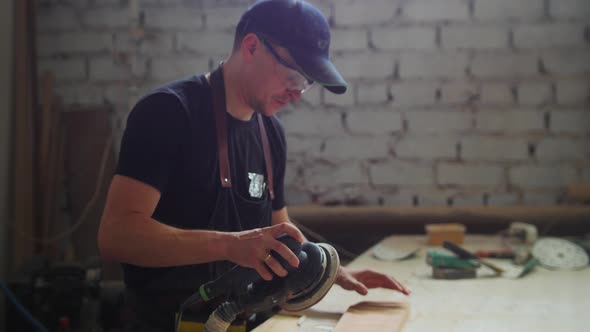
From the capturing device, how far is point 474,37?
11.5 ft

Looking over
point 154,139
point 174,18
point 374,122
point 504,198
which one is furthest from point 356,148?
point 154,139

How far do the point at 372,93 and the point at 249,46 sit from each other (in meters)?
1.85

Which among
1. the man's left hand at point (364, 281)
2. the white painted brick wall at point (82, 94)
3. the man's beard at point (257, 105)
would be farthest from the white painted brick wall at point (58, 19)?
the man's left hand at point (364, 281)

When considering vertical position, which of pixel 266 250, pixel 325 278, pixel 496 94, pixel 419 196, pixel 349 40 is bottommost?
pixel 419 196

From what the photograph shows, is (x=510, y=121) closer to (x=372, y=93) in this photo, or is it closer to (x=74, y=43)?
(x=372, y=93)

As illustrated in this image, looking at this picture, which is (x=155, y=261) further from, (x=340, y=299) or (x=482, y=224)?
(x=482, y=224)

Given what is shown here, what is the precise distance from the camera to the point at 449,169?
355cm

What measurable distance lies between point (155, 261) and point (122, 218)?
13 cm

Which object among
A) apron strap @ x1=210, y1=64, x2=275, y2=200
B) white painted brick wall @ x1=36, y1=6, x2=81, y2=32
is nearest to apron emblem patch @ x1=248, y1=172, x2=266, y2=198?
apron strap @ x1=210, y1=64, x2=275, y2=200

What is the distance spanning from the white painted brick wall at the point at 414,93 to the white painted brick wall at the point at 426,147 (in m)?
0.19

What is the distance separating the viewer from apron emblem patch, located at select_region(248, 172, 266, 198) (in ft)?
6.35

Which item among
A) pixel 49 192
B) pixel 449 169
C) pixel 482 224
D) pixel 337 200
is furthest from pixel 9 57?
pixel 482 224

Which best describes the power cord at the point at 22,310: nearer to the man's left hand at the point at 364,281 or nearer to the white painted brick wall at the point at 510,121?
the man's left hand at the point at 364,281

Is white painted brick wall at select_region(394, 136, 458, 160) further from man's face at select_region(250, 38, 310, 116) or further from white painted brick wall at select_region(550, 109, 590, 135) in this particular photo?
man's face at select_region(250, 38, 310, 116)
